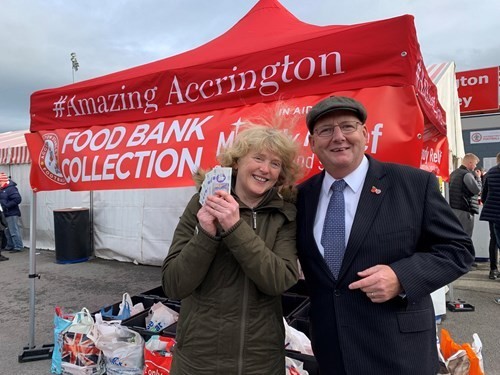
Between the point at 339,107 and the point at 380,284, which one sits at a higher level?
the point at 339,107

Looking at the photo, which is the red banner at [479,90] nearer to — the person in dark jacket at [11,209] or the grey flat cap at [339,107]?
the grey flat cap at [339,107]

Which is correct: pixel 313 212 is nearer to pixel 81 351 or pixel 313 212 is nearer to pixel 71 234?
pixel 81 351

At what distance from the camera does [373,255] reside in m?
1.38

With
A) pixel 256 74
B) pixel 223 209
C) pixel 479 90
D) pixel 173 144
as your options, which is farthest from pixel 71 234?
pixel 479 90

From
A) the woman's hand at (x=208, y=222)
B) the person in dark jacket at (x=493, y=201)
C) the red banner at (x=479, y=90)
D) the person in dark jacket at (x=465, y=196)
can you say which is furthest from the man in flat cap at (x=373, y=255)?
A: the red banner at (x=479, y=90)

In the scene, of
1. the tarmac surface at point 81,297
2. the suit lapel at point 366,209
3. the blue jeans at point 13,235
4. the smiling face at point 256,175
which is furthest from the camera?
the blue jeans at point 13,235

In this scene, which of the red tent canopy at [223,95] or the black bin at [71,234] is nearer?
the red tent canopy at [223,95]

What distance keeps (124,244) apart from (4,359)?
4325mm

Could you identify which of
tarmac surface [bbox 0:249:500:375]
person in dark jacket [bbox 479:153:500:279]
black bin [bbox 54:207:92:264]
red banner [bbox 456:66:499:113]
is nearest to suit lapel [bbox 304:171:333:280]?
tarmac surface [bbox 0:249:500:375]

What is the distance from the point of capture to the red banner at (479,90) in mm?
8547

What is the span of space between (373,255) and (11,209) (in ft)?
33.1

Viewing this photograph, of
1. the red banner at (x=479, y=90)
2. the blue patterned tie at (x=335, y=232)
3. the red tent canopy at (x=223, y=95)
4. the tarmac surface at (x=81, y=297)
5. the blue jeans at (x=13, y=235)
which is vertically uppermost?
the red banner at (x=479, y=90)

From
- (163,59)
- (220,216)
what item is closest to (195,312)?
(220,216)

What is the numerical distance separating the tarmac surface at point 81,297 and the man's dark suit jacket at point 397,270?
2.63 m
